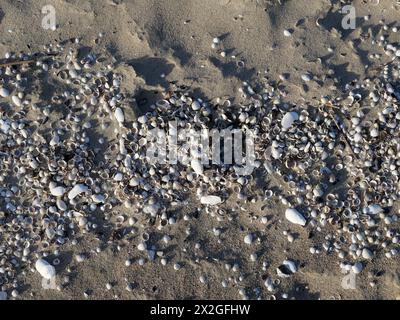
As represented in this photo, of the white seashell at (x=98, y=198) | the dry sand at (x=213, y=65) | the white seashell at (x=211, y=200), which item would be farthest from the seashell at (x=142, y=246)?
the white seashell at (x=211, y=200)

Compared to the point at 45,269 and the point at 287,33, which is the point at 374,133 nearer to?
the point at 287,33

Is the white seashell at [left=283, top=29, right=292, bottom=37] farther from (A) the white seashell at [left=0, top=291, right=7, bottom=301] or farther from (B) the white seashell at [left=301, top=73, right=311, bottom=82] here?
(A) the white seashell at [left=0, top=291, right=7, bottom=301]

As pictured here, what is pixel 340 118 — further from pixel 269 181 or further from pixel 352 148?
pixel 269 181

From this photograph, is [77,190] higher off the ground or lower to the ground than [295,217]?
lower

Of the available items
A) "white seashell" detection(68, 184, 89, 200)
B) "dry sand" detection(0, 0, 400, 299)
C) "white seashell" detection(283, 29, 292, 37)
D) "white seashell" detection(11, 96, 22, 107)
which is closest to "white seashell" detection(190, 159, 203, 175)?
"dry sand" detection(0, 0, 400, 299)

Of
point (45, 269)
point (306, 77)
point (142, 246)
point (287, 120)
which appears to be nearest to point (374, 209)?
point (287, 120)

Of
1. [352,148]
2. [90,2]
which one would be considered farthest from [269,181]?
[90,2]
